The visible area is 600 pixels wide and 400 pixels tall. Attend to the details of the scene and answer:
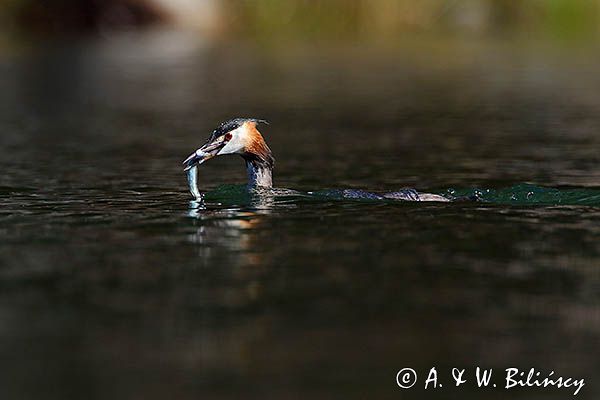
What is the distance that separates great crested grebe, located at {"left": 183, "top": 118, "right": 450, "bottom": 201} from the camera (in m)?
15.2

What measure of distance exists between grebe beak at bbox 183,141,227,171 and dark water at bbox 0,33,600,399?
1.75 ft

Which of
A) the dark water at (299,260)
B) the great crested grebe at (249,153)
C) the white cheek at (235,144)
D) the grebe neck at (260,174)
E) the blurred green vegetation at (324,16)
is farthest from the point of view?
the blurred green vegetation at (324,16)

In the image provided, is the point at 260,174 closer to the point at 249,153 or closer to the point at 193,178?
the point at 249,153

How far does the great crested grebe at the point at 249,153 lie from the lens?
1519cm

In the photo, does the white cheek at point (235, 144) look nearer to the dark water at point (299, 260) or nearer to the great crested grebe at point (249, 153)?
the great crested grebe at point (249, 153)

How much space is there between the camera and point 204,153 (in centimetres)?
1514

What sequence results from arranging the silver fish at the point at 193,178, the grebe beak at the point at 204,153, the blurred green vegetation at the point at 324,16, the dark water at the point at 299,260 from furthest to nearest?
the blurred green vegetation at the point at 324,16, the silver fish at the point at 193,178, the grebe beak at the point at 204,153, the dark water at the point at 299,260

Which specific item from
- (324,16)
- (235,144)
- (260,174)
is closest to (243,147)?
(235,144)

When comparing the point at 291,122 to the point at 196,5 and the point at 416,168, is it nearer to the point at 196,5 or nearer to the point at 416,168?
the point at 416,168

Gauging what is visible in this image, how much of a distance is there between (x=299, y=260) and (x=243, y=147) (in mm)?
4144

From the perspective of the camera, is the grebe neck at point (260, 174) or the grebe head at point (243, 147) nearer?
the grebe head at point (243, 147)

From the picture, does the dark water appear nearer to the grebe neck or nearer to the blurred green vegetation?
the grebe neck

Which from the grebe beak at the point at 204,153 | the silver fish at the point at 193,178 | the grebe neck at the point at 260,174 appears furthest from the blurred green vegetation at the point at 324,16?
the silver fish at the point at 193,178

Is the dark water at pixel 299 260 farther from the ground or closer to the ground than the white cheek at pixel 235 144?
closer to the ground
